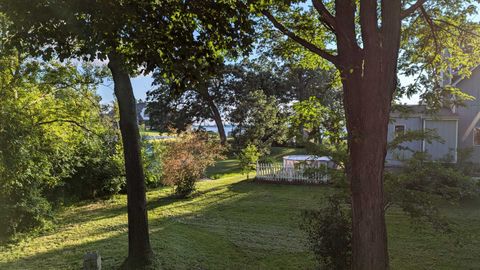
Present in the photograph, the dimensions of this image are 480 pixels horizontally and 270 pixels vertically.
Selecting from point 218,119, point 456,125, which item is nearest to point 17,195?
point 456,125

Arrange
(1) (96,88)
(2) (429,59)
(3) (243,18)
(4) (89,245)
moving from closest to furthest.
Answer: (3) (243,18) → (2) (429,59) → (4) (89,245) → (1) (96,88)

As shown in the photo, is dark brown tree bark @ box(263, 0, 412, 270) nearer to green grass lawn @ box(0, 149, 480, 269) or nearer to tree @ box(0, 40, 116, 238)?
green grass lawn @ box(0, 149, 480, 269)

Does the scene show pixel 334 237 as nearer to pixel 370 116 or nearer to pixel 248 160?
pixel 370 116

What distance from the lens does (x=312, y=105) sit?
798 cm

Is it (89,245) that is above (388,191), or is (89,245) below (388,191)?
below

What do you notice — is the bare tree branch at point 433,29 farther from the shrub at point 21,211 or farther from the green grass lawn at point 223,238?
the shrub at point 21,211

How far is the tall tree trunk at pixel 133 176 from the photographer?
666 cm

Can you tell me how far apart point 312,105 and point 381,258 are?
3.85m

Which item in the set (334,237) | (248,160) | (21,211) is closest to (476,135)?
(248,160)

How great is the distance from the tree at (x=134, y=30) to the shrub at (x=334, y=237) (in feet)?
9.92

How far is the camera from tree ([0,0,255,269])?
400 cm

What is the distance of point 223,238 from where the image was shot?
8.99 metres

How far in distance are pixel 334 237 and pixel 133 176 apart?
3.60 m

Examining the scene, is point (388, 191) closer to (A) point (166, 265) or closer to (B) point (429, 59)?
(B) point (429, 59)
